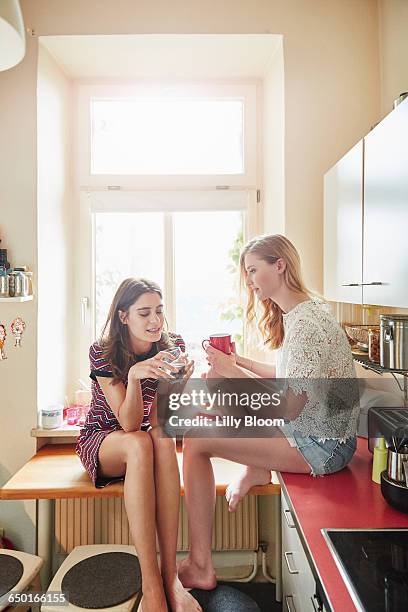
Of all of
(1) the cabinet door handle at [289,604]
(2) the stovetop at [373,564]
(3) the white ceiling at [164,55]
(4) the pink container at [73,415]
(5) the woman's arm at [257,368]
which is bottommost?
(1) the cabinet door handle at [289,604]

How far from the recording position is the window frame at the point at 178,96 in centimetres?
225

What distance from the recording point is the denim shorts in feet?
4.76

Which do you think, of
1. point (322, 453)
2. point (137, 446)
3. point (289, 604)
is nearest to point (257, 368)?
point (322, 453)

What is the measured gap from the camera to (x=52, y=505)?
190 cm

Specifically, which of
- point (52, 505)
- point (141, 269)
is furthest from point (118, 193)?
point (52, 505)

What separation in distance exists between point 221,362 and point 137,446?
16.1 inches

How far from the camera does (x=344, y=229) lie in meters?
1.59

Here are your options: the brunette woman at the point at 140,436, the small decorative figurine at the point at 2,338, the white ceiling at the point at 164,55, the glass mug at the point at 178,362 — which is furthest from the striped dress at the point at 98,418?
the white ceiling at the point at 164,55

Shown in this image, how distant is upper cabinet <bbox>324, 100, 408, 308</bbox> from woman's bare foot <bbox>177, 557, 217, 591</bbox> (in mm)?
1059

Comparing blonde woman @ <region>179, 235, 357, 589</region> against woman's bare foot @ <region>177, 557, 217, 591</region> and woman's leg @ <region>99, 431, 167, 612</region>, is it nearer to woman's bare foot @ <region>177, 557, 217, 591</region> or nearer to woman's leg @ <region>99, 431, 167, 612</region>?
woman's bare foot @ <region>177, 557, 217, 591</region>

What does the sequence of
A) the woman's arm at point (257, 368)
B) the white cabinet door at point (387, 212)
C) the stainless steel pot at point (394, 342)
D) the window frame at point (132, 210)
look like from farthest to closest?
the window frame at point (132, 210)
the woman's arm at point (257, 368)
the stainless steel pot at point (394, 342)
the white cabinet door at point (387, 212)

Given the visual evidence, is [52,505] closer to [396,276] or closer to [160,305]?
[160,305]

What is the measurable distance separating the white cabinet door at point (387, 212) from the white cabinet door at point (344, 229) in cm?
6

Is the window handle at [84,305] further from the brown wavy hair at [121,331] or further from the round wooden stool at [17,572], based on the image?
the round wooden stool at [17,572]
